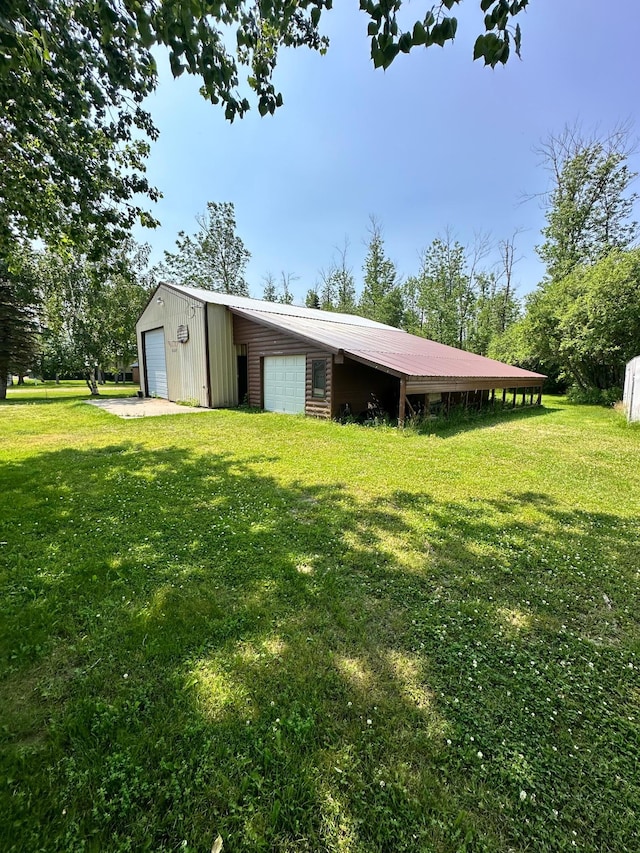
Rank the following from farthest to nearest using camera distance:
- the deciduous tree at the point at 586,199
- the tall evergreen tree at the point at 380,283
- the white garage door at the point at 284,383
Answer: the tall evergreen tree at the point at 380,283 → the deciduous tree at the point at 586,199 → the white garage door at the point at 284,383

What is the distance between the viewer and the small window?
A: 35.5ft

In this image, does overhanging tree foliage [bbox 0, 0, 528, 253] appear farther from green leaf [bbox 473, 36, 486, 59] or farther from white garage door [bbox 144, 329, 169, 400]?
white garage door [bbox 144, 329, 169, 400]

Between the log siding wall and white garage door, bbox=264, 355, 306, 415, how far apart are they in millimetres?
202

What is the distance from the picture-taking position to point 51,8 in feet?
10.3

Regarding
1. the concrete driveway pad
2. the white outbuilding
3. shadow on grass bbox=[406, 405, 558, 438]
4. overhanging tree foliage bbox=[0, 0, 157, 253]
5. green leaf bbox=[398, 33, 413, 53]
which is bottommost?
shadow on grass bbox=[406, 405, 558, 438]

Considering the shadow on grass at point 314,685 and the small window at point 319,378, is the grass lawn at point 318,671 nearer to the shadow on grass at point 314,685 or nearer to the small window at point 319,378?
the shadow on grass at point 314,685

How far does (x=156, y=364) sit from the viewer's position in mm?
17391

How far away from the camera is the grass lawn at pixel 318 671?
1.43 m

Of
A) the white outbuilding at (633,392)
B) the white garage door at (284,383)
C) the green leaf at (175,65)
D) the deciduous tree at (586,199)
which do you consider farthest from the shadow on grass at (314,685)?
the deciduous tree at (586,199)

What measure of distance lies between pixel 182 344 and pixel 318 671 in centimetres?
1478

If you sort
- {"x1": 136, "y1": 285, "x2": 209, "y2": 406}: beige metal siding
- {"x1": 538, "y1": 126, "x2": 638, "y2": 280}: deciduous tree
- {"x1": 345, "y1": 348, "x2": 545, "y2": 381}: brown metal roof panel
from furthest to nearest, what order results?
{"x1": 538, "y1": 126, "x2": 638, "y2": 280}: deciduous tree
{"x1": 136, "y1": 285, "x2": 209, "y2": 406}: beige metal siding
{"x1": 345, "y1": 348, "x2": 545, "y2": 381}: brown metal roof panel

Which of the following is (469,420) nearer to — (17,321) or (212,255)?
(17,321)

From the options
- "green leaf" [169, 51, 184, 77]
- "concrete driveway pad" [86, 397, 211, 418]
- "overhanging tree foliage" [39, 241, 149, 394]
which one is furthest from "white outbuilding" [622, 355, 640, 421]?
"overhanging tree foliage" [39, 241, 149, 394]

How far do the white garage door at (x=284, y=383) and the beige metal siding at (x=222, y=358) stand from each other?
6.39 ft
